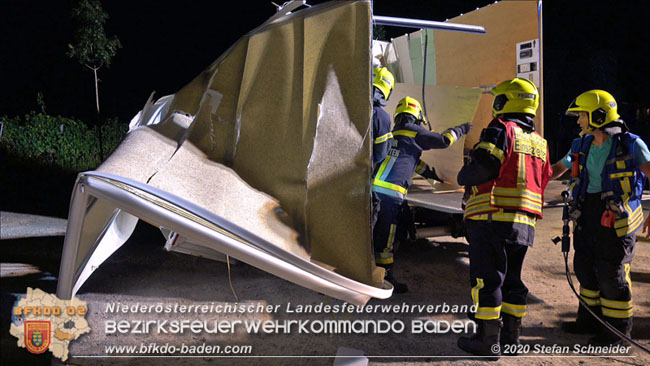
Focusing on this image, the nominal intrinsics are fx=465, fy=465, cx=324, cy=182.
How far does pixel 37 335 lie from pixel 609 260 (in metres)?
3.89

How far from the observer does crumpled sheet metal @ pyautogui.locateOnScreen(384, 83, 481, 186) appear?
5398mm

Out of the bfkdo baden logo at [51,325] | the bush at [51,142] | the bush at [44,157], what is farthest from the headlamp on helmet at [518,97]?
the bush at [51,142]

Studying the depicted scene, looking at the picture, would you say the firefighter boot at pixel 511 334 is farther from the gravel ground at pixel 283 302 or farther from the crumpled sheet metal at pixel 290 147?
the crumpled sheet metal at pixel 290 147

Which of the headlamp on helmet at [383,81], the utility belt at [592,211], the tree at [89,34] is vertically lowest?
the utility belt at [592,211]

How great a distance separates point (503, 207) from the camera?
3.28 metres

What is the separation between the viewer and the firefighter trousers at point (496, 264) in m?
→ 3.25

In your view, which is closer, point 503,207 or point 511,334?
point 503,207

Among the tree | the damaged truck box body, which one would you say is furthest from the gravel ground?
the tree

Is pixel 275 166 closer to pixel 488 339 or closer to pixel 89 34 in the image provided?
pixel 488 339

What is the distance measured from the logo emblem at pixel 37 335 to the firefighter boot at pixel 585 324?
3803 mm

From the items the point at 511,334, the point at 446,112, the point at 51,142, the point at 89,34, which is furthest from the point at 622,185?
the point at 89,34

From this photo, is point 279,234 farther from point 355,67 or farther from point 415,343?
point 415,343

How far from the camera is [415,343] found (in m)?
3.58

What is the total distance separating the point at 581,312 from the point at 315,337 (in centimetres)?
220
